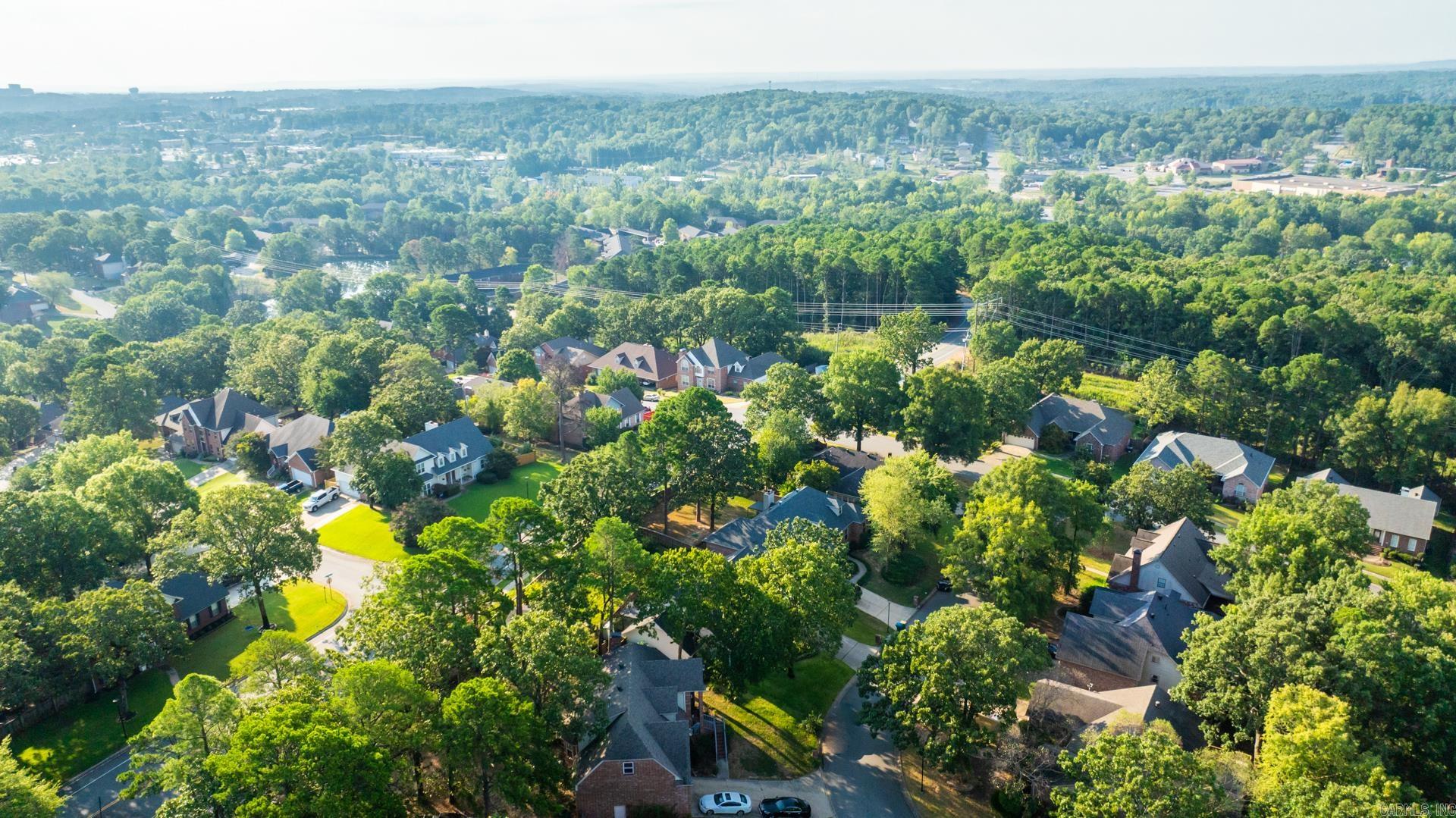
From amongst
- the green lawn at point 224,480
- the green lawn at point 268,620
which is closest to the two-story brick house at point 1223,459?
the green lawn at point 268,620

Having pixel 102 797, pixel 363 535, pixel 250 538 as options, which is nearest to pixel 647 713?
pixel 102 797

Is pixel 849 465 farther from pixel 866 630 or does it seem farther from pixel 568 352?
pixel 568 352

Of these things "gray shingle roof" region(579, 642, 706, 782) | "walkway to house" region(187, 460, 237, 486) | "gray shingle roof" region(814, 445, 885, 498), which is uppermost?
"gray shingle roof" region(579, 642, 706, 782)

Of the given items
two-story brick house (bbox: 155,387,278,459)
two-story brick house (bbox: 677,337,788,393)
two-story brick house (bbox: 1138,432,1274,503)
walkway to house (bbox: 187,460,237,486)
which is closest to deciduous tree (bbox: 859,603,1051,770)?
two-story brick house (bbox: 1138,432,1274,503)

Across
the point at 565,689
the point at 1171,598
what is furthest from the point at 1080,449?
the point at 565,689

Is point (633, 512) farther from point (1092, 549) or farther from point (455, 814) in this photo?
point (1092, 549)

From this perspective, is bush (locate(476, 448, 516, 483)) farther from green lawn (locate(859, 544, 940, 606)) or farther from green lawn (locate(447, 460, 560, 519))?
green lawn (locate(859, 544, 940, 606))

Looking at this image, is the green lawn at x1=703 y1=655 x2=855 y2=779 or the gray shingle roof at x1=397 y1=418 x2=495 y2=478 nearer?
the green lawn at x1=703 y1=655 x2=855 y2=779
